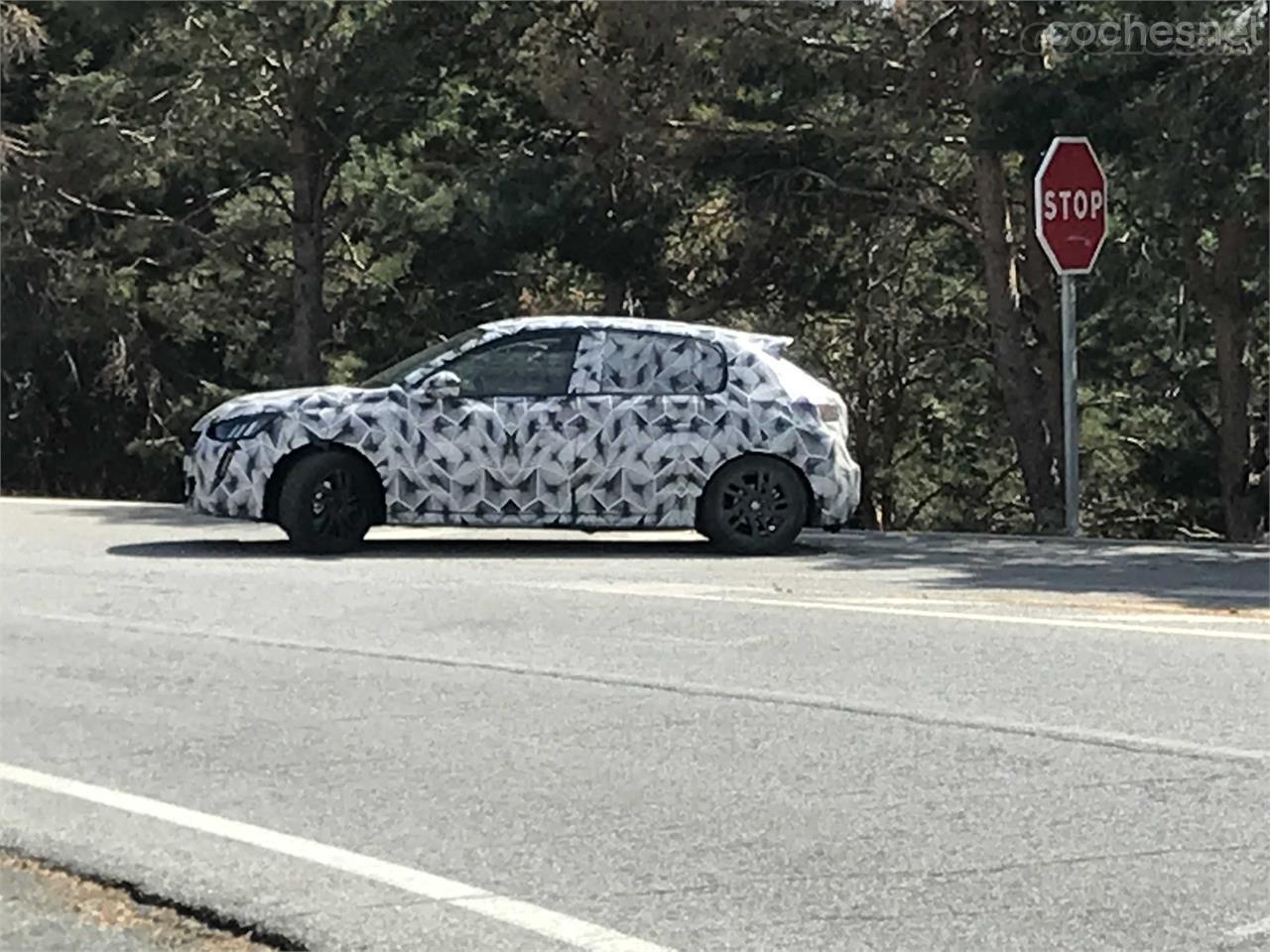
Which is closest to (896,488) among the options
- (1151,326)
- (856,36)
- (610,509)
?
(1151,326)

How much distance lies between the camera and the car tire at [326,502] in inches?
580

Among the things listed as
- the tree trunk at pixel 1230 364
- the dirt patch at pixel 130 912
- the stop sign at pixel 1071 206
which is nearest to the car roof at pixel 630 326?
the stop sign at pixel 1071 206

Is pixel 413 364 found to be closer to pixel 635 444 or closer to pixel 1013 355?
pixel 635 444

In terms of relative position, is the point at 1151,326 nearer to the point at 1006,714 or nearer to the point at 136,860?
the point at 1006,714

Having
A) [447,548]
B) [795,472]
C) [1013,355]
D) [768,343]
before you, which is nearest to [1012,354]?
[1013,355]

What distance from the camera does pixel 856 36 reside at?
85.4 feet

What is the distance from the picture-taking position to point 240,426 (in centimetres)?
1488

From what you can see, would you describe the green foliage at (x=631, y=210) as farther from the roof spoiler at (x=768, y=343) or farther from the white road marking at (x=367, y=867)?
the white road marking at (x=367, y=867)

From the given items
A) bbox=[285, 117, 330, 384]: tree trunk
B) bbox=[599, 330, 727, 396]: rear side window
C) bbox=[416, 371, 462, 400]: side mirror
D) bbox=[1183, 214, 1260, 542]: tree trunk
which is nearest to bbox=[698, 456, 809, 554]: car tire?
bbox=[599, 330, 727, 396]: rear side window

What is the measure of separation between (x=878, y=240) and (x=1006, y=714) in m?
22.5

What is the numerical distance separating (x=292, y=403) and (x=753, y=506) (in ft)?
10.4

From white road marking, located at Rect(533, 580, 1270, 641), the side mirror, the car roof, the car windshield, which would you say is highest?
the car roof

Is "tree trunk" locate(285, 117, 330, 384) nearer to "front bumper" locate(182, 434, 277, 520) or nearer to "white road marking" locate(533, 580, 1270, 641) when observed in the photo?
"front bumper" locate(182, 434, 277, 520)

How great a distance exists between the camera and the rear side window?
15.1 metres
